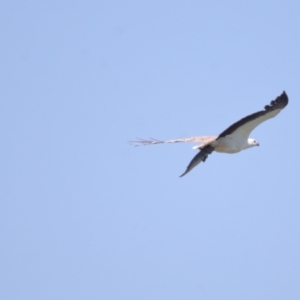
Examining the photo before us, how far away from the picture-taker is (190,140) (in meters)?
53.3

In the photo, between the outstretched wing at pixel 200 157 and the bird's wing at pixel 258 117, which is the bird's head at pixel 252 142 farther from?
the outstretched wing at pixel 200 157

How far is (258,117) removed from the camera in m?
51.8

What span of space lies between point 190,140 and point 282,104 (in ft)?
10.4

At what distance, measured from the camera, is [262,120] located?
52156 millimetres

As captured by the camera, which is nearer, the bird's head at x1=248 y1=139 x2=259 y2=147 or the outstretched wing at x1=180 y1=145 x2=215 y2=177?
the outstretched wing at x1=180 y1=145 x2=215 y2=177

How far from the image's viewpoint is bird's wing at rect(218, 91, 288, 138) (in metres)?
51.4

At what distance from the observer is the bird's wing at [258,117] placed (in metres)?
51.4

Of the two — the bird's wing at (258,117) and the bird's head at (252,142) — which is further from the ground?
the bird's wing at (258,117)

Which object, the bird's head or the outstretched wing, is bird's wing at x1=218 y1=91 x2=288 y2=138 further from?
the bird's head

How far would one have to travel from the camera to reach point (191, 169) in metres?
52.2

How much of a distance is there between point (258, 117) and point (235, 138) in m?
1.13

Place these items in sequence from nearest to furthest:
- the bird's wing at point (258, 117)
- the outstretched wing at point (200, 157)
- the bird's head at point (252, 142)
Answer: the bird's wing at point (258, 117) < the outstretched wing at point (200, 157) < the bird's head at point (252, 142)

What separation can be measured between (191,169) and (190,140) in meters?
1.35

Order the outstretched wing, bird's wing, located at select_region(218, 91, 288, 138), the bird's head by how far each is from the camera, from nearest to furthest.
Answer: bird's wing, located at select_region(218, 91, 288, 138) → the outstretched wing → the bird's head
